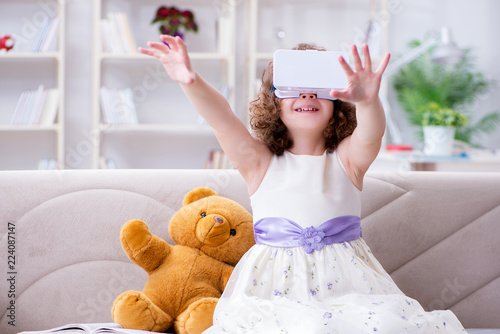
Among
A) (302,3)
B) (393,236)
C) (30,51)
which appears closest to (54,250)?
(393,236)

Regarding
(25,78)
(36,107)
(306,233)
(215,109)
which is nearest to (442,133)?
(306,233)

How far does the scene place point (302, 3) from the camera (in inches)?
158

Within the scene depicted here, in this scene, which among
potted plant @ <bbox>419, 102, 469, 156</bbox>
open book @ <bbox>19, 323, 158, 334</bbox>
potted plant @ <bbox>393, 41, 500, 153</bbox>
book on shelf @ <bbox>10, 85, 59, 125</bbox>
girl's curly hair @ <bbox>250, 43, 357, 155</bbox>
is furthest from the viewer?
potted plant @ <bbox>393, 41, 500, 153</bbox>

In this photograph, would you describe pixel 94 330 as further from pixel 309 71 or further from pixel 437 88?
pixel 437 88

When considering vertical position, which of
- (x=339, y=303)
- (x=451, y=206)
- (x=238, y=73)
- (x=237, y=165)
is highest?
(x=238, y=73)

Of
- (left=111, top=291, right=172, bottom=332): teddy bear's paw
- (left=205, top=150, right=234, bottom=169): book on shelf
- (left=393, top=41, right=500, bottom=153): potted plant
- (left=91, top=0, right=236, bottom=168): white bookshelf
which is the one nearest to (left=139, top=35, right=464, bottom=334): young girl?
(left=111, top=291, right=172, bottom=332): teddy bear's paw

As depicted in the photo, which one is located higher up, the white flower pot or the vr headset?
the vr headset

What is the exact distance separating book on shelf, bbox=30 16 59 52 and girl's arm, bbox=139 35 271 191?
2.57 metres

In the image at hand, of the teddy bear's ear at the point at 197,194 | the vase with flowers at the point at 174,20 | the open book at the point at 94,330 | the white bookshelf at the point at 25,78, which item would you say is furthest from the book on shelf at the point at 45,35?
the open book at the point at 94,330

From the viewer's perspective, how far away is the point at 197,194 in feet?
4.98

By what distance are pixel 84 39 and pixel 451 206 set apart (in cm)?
289

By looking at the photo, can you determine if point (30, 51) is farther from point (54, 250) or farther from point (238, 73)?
point (54, 250)

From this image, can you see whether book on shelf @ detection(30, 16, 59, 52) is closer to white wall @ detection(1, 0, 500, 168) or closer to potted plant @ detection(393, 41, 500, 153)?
white wall @ detection(1, 0, 500, 168)

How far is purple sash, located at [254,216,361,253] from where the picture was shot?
129 cm
